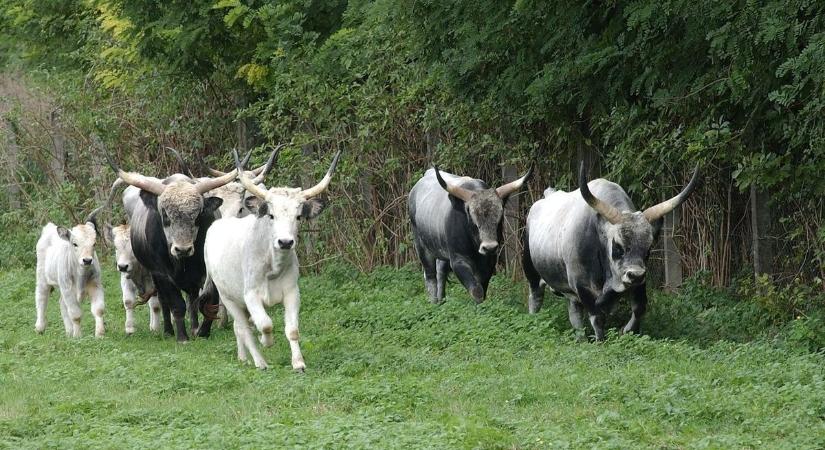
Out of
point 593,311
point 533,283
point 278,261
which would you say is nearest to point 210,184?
point 278,261

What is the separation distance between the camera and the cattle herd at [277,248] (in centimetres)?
1202

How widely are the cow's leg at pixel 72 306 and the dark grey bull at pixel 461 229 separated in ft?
12.9

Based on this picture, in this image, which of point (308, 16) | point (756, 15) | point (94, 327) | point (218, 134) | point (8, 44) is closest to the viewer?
point (756, 15)

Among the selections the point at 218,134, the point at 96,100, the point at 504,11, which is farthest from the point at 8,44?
the point at 504,11

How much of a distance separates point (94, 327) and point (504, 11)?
6.22m

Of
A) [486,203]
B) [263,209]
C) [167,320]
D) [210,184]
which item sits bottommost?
[167,320]

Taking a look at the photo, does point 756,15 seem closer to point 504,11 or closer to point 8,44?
point 504,11

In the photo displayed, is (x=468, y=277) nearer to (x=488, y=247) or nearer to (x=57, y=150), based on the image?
Answer: (x=488, y=247)

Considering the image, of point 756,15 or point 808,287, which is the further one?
point 808,287

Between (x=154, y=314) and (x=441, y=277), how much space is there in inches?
130

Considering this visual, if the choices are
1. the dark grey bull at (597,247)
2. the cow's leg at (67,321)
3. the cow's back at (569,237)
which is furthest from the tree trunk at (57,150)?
the dark grey bull at (597,247)

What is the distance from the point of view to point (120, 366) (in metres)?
11.6

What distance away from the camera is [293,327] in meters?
11.6

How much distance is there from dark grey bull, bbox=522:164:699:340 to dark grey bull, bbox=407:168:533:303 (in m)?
0.74
